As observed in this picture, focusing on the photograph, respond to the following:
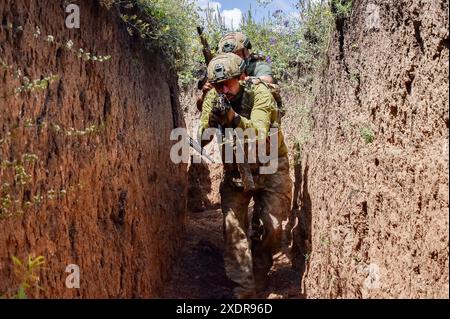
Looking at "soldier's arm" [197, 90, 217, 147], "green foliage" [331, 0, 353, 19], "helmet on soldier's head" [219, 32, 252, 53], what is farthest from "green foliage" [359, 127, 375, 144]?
"helmet on soldier's head" [219, 32, 252, 53]

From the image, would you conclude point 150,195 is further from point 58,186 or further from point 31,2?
point 31,2

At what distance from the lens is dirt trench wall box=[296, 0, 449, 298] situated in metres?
2.59

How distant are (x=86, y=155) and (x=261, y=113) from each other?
6.34 ft

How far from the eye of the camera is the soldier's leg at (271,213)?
5.60 m

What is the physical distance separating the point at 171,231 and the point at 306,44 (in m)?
3.07

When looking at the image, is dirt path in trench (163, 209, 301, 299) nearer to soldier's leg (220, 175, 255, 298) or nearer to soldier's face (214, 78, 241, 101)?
soldier's leg (220, 175, 255, 298)

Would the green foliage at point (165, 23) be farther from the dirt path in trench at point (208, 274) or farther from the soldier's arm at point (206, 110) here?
the dirt path in trench at point (208, 274)

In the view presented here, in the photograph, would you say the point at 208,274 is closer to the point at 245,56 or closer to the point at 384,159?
the point at 245,56

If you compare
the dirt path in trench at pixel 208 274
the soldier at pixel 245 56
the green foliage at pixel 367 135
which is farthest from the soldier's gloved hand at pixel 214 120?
the dirt path in trench at pixel 208 274

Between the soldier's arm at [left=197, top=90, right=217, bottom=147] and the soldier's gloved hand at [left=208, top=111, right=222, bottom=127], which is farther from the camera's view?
the soldier's arm at [left=197, top=90, right=217, bottom=147]

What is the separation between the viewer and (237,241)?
17.8 ft

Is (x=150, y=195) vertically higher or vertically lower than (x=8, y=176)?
lower

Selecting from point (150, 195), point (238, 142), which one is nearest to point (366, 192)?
point (238, 142)

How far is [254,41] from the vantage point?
9438 mm
